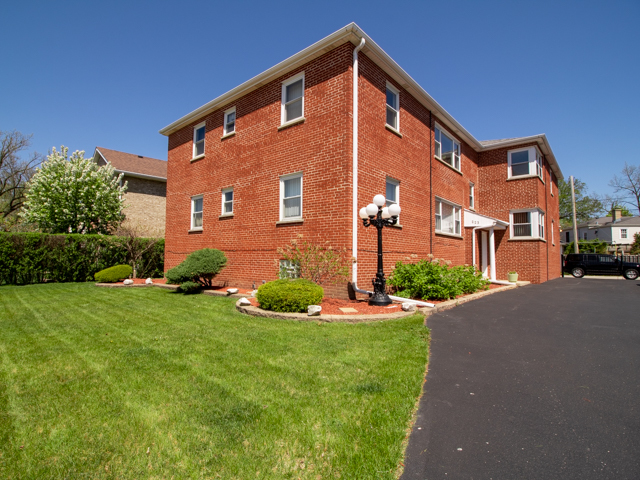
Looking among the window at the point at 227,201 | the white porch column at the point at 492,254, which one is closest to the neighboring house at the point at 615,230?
the white porch column at the point at 492,254

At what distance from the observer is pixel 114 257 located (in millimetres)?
15828

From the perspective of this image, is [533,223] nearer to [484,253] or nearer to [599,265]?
[484,253]

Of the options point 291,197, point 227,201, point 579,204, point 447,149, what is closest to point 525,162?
point 447,149

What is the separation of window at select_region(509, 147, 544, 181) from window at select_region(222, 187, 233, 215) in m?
13.3

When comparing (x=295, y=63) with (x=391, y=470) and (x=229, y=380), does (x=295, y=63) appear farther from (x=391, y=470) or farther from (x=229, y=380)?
(x=391, y=470)

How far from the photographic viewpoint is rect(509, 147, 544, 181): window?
16.2 meters

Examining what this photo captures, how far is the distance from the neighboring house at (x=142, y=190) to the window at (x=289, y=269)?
1479 cm

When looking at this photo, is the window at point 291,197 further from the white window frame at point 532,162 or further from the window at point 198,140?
the white window frame at point 532,162

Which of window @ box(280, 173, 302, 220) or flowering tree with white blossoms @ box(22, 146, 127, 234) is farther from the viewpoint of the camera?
flowering tree with white blossoms @ box(22, 146, 127, 234)

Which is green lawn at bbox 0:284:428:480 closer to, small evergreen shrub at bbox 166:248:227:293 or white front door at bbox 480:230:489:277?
small evergreen shrub at bbox 166:248:227:293

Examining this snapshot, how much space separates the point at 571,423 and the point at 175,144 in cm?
1555

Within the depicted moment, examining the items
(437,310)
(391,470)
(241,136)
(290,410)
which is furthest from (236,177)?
(391,470)

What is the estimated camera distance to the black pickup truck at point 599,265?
20.3m

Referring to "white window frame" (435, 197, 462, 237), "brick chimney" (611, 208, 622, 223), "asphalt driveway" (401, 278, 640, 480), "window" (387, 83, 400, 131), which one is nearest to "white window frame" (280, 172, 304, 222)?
"window" (387, 83, 400, 131)
